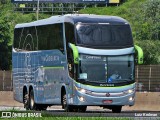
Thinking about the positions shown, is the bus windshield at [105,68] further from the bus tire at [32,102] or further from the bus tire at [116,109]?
the bus tire at [32,102]

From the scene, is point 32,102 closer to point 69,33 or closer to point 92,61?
point 69,33

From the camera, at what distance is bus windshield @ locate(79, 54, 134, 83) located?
2950 cm

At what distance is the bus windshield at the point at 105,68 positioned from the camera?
29.5 metres

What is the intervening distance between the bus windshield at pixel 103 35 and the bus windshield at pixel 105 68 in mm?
535

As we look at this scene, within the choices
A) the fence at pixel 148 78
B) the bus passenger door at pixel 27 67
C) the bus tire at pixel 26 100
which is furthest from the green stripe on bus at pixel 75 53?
the fence at pixel 148 78

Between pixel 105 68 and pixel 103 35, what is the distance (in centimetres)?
139

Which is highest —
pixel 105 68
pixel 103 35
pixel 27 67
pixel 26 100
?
pixel 103 35

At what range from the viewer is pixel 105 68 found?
29.6m

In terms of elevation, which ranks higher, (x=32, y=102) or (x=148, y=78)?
(x=32, y=102)

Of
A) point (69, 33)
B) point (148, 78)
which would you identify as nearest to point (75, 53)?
point (69, 33)

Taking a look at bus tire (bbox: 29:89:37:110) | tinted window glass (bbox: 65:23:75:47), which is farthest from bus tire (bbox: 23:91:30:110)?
tinted window glass (bbox: 65:23:75:47)

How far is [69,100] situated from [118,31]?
137 inches

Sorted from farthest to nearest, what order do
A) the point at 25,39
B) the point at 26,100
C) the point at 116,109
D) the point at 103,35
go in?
the point at 26,100 < the point at 25,39 < the point at 116,109 < the point at 103,35

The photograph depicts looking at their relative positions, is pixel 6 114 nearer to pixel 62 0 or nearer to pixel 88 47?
pixel 88 47
